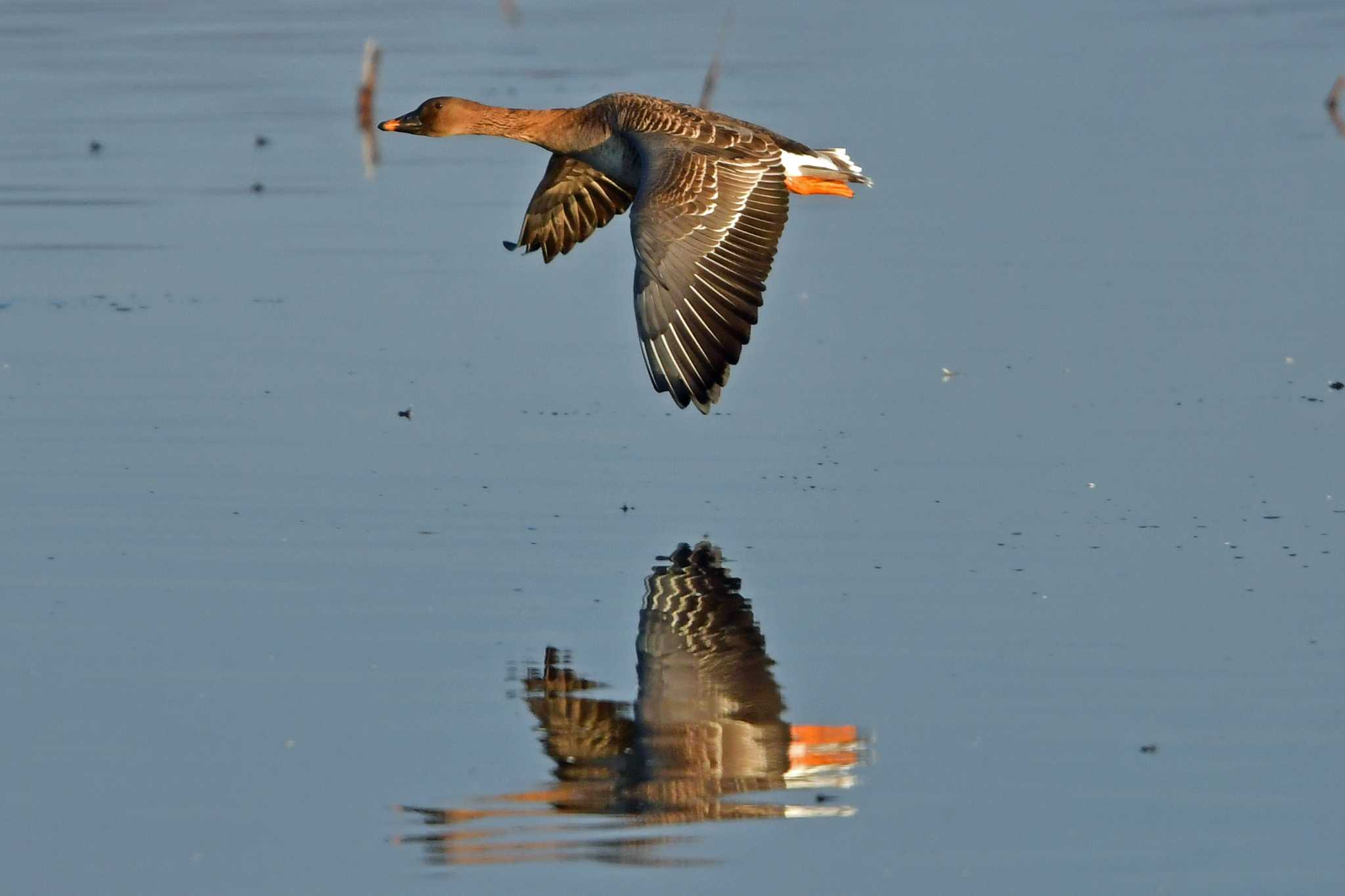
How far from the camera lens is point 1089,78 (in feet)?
53.4

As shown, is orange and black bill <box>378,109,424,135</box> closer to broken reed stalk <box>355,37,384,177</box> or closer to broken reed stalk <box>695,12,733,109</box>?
broken reed stalk <box>695,12,733,109</box>

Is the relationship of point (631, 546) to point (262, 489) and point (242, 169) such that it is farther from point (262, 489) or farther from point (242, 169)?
point (242, 169)

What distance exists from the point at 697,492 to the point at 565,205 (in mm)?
2291

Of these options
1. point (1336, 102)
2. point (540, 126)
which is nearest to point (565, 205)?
point (540, 126)

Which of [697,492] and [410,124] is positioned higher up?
[410,124]

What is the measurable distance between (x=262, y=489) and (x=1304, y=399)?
414cm

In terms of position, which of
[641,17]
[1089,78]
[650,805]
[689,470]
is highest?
[641,17]

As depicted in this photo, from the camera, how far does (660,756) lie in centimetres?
607

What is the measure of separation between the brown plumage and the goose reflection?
1255 mm

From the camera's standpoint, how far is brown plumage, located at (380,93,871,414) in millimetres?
8070

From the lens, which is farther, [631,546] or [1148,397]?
[1148,397]

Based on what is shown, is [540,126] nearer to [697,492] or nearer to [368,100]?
[697,492]

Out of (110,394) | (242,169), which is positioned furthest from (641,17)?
(110,394)

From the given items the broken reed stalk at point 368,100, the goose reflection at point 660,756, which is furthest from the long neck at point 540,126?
the broken reed stalk at point 368,100
